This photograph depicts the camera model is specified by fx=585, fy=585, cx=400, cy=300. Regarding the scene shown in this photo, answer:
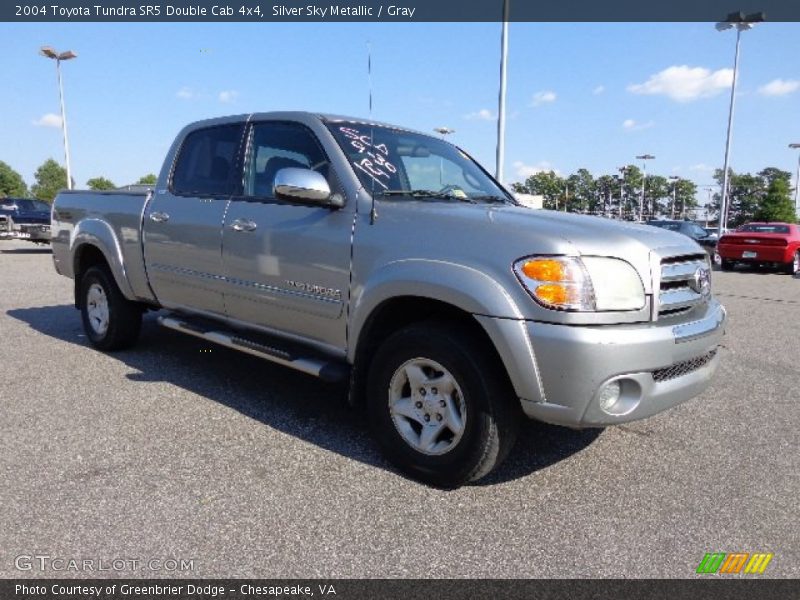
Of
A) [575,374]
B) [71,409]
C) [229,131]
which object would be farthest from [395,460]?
[229,131]

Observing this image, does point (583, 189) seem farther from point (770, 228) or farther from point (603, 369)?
point (603, 369)

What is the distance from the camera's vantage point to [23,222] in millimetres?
17703

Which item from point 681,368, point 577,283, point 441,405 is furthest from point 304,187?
point 681,368

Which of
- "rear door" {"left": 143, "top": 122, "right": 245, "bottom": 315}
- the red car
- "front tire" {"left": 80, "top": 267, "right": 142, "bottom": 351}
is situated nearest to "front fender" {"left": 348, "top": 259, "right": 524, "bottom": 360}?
"rear door" {"left": 143, "top": 122, "right": 245, "bottom": 315}

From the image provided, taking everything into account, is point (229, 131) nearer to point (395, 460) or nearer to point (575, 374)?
point (395, 460)

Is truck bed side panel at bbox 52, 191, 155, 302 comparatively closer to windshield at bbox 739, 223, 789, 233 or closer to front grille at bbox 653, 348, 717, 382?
front grille at bbox 653, 348, 717, 382

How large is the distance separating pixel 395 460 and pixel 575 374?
1108 millimetres

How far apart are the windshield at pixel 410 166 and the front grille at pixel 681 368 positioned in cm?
156

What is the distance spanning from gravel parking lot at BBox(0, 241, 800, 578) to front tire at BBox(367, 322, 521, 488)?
156 mm

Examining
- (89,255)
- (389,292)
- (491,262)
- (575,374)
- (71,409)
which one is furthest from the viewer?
(89,255)

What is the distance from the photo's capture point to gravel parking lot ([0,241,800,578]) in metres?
2.37

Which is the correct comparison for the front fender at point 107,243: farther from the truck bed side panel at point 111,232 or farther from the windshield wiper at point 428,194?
the windshield wiper at point 428,194

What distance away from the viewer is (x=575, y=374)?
99.5 inches
